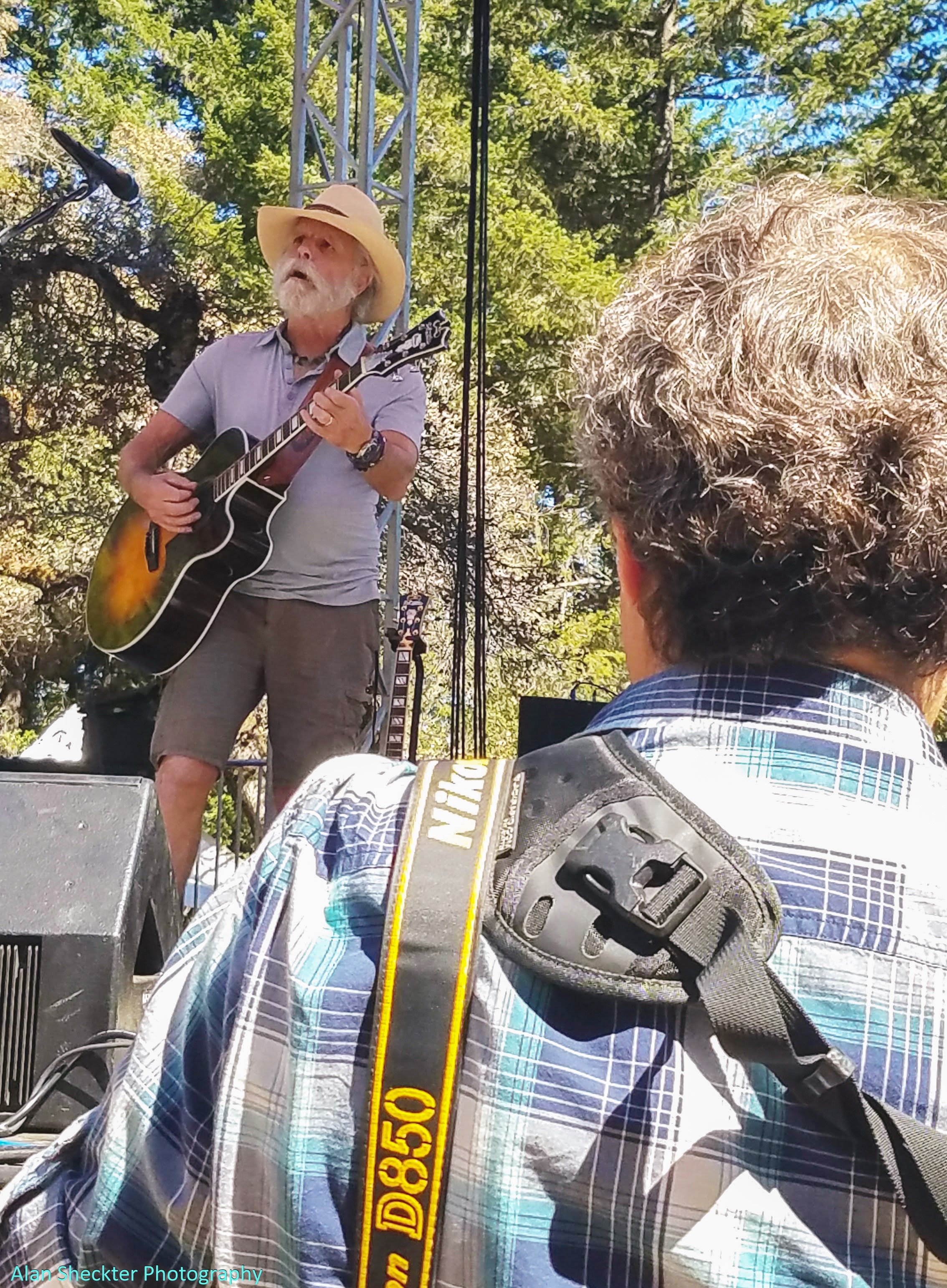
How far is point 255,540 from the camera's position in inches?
113

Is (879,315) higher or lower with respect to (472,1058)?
higher

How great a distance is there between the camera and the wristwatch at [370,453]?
283cm

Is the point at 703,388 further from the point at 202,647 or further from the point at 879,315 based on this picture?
the point at 202,647

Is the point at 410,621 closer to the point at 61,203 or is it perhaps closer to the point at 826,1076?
the point at 61,203

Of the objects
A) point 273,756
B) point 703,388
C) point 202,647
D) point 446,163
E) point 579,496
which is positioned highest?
point 446,163

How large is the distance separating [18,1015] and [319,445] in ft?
5.87

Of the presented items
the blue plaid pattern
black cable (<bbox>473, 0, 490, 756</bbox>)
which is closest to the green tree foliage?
Answer: black cable (<bbox>473, 0, 490, 756</bbox>)

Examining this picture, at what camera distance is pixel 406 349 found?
9.55 feet

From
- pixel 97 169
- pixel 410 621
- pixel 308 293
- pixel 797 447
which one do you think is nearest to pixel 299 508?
pixel 308 293

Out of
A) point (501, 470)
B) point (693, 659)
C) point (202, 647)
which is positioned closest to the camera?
point (693, 659)

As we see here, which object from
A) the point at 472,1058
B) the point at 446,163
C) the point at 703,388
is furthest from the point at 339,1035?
the point at 446,163

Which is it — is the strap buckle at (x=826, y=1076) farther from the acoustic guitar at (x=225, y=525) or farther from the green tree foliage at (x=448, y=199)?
the green tree foliage at (x=448, y=199)

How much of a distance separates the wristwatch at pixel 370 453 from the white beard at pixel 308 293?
1.17 ft

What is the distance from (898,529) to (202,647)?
2.33 m
